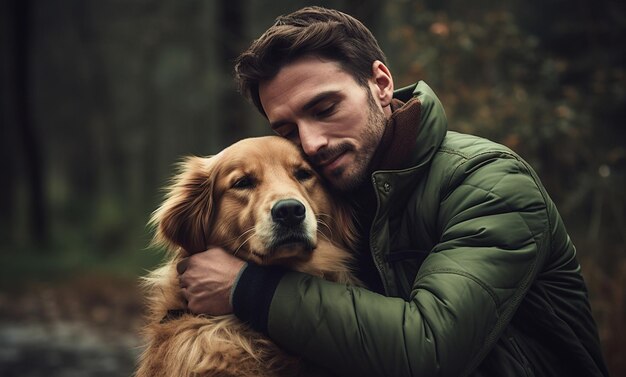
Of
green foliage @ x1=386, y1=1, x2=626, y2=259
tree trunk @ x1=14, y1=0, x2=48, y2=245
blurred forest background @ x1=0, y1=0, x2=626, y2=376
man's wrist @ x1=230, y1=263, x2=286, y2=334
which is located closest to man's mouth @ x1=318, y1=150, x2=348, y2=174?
man's wrist @ x1=230, y1=263, x2=286, y2=334

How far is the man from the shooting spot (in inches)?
72.4

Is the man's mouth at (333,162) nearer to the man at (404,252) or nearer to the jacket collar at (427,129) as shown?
the man at (404,252)

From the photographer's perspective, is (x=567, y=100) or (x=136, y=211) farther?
(x=136, y=211)

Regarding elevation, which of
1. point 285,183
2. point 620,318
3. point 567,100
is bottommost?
point 620,318

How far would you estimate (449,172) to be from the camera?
209 cm

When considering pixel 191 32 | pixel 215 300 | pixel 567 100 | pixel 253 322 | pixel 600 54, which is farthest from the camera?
pixel 191 32

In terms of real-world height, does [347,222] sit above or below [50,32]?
above

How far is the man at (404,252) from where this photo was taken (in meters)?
1.84

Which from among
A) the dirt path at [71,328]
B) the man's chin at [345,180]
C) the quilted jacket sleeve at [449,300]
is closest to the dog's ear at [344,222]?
the man's chin at [345,180]

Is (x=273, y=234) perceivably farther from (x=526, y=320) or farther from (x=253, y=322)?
(x=526, y=320)

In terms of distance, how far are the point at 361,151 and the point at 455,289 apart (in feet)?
2.48

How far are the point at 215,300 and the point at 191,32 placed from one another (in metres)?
11.3

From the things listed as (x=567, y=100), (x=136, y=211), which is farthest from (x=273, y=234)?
(x=136, y=211)

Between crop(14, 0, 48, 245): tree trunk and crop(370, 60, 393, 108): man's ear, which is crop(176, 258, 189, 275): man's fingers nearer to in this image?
crop(370, 60, 393, 108): man's ear
